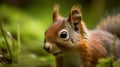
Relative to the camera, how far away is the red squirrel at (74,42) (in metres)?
4.04

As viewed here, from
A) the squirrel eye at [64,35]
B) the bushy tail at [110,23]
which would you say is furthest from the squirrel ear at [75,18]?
the bushy tail at [110,23]

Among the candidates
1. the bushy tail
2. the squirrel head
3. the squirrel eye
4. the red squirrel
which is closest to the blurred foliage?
the bushy tail

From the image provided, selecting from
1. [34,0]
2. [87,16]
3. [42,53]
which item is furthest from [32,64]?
[34,0]

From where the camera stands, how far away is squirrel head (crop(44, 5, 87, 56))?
3.99m

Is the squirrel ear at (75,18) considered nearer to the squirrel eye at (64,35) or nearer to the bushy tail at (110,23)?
the squirrel eye at (64,35)

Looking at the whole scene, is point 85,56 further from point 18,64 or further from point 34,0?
point 34,0

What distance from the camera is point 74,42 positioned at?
4.23m

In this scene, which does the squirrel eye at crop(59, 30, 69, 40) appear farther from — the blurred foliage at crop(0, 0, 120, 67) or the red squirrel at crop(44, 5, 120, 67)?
the blurred foliage at crop(0, 0, 120, 67)

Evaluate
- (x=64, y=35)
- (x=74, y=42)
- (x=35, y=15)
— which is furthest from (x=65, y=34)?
(x=35, y=15)

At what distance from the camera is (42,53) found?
5805mm

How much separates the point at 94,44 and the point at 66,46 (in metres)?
0.49

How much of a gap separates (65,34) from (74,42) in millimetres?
149

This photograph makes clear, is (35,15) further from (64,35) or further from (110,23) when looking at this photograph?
(64,35)

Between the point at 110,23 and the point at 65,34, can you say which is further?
the point at 110,23
